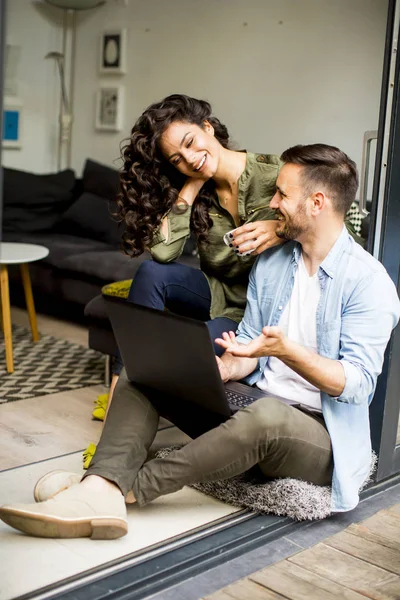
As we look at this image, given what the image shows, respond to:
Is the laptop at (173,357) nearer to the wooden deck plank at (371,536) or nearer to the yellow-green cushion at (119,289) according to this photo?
the wooden deck plank at (371,536)

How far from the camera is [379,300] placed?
2061mm

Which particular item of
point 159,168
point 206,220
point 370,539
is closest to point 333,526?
point 370,539

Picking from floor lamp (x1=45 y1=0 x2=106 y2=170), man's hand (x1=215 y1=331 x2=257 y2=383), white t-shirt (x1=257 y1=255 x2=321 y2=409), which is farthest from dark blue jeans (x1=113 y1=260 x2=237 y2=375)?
floor lamp (x1=45 y1=0 x2=106 y2=170)

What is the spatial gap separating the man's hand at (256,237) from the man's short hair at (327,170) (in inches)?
9.0

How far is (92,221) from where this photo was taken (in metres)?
5.09

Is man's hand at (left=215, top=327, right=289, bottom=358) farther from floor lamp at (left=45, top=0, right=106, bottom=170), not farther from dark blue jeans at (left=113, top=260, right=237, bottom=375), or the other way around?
floor lamp at (left=45, top=0, right=106, bottom=170)

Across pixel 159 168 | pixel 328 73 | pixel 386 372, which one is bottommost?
pixel 386 372

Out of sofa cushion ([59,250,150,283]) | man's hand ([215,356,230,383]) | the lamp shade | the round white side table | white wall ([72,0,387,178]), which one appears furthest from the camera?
the lamp shade

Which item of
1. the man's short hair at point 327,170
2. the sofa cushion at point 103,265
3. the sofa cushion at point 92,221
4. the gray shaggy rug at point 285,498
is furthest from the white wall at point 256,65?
the gray shaggy rug at point 285,498

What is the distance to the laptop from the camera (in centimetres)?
193

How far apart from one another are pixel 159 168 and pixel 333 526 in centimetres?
118

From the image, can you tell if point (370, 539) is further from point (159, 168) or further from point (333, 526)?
point (159, 168)

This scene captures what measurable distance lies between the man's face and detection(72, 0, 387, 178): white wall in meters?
2.37

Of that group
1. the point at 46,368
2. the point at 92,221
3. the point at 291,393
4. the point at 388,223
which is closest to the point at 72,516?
the point at 291,393
